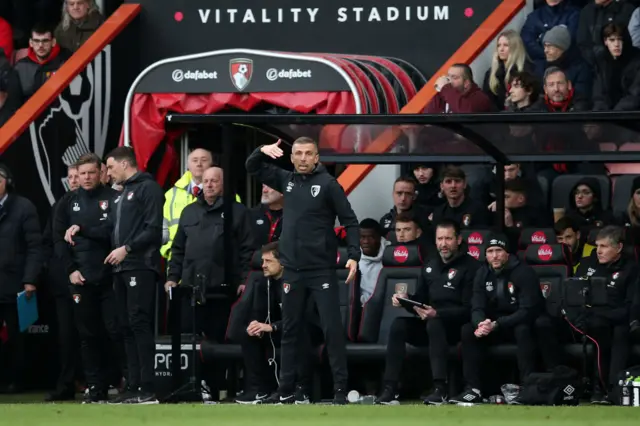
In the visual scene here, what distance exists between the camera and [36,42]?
2064 cm

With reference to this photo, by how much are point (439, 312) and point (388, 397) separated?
0.87 m

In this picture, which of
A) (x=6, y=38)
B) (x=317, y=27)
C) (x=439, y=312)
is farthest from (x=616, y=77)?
(x=6, y=38)

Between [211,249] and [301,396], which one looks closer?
[301,396]

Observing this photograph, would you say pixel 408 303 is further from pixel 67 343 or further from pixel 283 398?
pixel 67 343

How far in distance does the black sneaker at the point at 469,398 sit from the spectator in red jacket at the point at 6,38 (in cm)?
803

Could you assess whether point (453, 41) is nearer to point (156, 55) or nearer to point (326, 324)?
point (156, 55)

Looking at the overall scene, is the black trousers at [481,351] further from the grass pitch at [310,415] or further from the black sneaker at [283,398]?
the black sneaker at [283,398]

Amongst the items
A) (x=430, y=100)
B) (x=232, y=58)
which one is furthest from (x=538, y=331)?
(x=232, y=58)

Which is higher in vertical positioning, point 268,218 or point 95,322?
point 268,218

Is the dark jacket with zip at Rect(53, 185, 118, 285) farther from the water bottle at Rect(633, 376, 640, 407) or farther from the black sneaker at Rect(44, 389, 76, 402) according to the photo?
the water bottle at Rect(633, 376, 640, 407)

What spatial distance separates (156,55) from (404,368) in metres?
6.41

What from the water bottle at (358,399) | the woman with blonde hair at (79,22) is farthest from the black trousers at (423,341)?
the woman with blonde hair at (79,22)

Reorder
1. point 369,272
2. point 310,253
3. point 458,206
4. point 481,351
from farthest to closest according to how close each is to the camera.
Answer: point 458,206 → point 369,272 → point 481,351 → point 310,253

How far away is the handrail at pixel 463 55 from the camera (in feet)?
59.8
